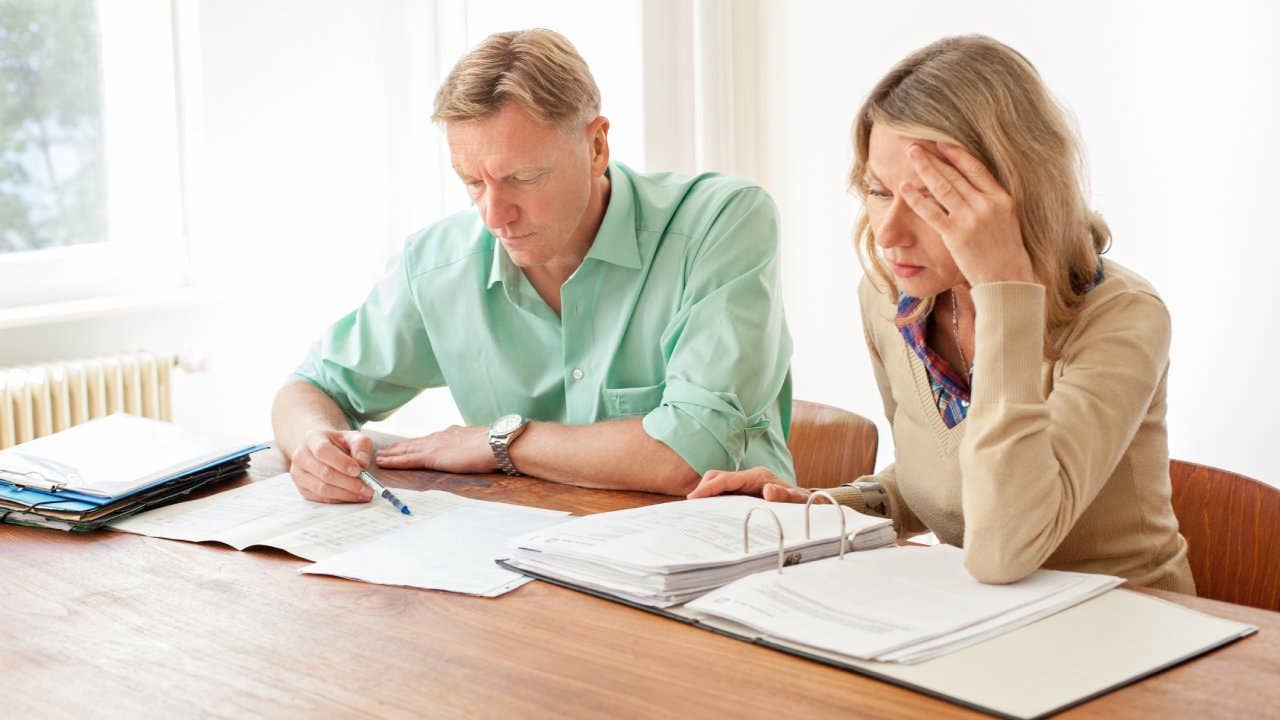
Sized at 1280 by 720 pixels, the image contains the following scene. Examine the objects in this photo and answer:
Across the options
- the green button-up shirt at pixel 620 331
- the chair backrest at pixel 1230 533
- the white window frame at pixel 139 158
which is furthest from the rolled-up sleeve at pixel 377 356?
the white window frame at pixel 139 158

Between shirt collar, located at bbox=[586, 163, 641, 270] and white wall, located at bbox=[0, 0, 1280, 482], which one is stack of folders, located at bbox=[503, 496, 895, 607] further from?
white wall, located at bbox=[0, 0, 1280, 482]

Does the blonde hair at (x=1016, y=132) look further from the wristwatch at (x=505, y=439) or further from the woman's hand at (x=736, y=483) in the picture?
the wristwatch at (x=505, y=439)

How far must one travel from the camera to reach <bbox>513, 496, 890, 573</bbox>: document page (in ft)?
4.36

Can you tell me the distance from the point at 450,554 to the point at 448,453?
455 mm

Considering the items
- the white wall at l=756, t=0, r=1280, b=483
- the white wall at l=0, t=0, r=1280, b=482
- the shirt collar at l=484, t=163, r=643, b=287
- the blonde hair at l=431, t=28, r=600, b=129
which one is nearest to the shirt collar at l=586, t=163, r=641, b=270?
the shirt collar at l=484, t=163, r=643, b=287

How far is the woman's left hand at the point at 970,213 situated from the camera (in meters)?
1.39

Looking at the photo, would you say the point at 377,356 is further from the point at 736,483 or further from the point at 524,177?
the point at 736,483

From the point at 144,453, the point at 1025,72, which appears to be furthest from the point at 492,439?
the point at 1025,72

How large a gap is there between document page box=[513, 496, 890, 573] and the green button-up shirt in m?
0.30

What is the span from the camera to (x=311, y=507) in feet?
5.71

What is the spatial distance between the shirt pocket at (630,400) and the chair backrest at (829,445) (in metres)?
0.33

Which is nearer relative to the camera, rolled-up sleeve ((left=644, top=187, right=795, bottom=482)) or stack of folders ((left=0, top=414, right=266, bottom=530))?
stack of folders ((left=0, top=414, right=266, bottom=530))

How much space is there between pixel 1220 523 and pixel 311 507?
1216 mm

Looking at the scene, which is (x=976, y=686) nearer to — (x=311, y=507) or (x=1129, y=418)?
(x=1129, y=418)
